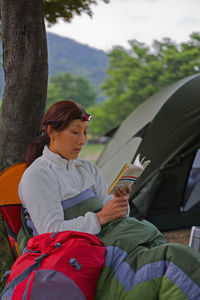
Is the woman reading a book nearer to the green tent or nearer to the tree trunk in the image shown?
the tree trunk

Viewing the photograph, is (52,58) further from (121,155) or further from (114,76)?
(121,155)

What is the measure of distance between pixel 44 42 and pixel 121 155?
1.78 m

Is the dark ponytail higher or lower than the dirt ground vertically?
higher

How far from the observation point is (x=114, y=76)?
98.1 ft

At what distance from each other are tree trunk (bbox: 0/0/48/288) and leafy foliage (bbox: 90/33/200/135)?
24.1 m

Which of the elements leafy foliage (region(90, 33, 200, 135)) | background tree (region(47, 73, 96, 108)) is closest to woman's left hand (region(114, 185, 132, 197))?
leafy foliage (region(90, 33, 200, 135))

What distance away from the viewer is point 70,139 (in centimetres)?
175

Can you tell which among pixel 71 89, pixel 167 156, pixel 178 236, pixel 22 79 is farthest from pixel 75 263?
pixel 71 89

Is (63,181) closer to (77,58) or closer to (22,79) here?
(22,79)

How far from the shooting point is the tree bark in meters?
2.24

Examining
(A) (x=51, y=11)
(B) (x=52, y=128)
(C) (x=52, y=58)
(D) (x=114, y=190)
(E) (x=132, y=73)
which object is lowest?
(D) (x=114, y=190)

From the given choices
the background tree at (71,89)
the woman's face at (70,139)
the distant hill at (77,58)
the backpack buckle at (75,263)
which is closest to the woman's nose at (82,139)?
the woman's face at (70,139)

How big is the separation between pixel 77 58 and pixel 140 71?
243 feet

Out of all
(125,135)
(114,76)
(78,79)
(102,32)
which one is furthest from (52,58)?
(125,135)
